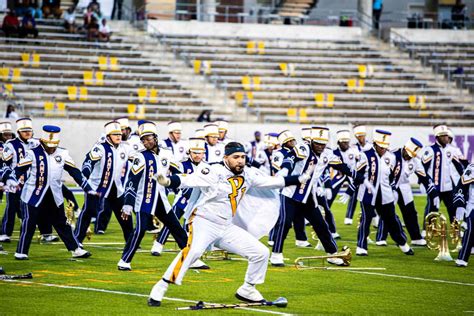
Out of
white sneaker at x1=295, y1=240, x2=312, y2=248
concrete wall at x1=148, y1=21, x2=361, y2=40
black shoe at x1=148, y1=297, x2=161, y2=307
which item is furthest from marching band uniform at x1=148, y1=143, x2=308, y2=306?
concrete wall at x1=148, y1=21, x2=361, y2=40

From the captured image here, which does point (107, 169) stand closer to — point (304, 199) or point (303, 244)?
point (304, 199)

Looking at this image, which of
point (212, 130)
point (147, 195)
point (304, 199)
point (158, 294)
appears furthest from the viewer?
point (212, 130)

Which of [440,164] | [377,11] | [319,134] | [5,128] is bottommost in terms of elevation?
[440,164]

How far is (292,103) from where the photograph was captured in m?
37.9

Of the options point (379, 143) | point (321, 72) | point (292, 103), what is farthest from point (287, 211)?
point (321, 72)

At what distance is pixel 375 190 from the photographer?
16531mm

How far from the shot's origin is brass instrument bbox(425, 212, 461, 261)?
54.1 ft

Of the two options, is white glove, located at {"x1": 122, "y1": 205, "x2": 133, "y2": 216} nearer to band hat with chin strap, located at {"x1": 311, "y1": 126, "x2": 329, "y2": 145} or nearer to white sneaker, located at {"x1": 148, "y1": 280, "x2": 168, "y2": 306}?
band hat with chin strap, located at {"x1": 311, "y1": 126, "x2": 329, "y2": 145}

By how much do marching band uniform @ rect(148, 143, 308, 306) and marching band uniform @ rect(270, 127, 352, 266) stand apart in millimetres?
3791

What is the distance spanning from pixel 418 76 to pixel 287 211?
27.1 metres

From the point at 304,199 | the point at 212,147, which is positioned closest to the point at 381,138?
the point at 304,199

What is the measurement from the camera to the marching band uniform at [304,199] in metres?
15.0

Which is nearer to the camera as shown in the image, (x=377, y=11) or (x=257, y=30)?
(x=257, y=30)

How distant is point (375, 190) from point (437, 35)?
95.1 ft
